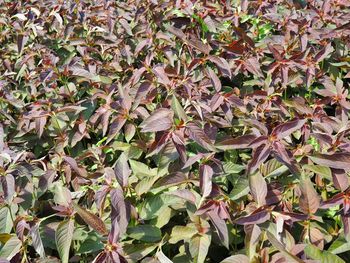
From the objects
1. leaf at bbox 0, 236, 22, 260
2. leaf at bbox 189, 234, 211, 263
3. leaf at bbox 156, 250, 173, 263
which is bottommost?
leaf at bbox 0, 236, 22, 260

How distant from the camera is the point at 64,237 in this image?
143 centimetres

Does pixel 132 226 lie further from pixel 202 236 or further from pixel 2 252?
pixel 2 252

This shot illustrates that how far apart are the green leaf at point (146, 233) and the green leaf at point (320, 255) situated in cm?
46

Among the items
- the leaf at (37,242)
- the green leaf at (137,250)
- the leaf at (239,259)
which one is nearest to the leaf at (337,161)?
the leaf at (239,259)

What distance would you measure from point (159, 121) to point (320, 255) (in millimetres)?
625

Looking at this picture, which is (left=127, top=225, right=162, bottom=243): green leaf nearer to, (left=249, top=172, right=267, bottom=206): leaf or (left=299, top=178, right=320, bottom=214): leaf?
(left=249, top=172, right=267, bottom=206): leaf

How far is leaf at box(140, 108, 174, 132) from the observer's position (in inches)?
59.3

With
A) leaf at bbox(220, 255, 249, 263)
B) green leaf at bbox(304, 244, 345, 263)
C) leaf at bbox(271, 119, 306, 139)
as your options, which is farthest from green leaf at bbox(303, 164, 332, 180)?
leaf at bbox(220, 255, 249, 263)

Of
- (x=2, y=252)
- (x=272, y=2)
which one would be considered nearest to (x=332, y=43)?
(x=272, y=2)

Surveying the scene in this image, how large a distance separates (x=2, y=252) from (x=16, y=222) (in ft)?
0.32

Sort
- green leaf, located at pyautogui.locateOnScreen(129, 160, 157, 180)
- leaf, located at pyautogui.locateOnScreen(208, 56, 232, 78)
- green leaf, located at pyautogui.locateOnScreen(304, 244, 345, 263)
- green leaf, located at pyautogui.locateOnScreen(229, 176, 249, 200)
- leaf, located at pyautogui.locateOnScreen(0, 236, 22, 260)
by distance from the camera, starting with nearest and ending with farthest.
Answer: green leaf, located at pyautogui.locateOnScreen(304, 244, 345, 263) → leaf, located at pyautogui.locateOnScreen(0, 236, 22, 260) → green leaf, located at pyautogui.locateOnScreen(229, 176, 249, 200) → green leaf, located at pyautogui.locateOnScreen(129, 160, 157, 180) → leaf, located at pyautogui.locateOnScreen(208, 56, 232, 78)

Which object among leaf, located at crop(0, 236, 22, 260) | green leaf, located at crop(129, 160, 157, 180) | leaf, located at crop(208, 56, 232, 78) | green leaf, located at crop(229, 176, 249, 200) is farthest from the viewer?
leaf, located at crop(208, 56, 232, 78)

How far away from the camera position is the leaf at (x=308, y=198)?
145 cm

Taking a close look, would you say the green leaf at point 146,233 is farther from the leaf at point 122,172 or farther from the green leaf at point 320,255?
the green leaf at point 320,255
